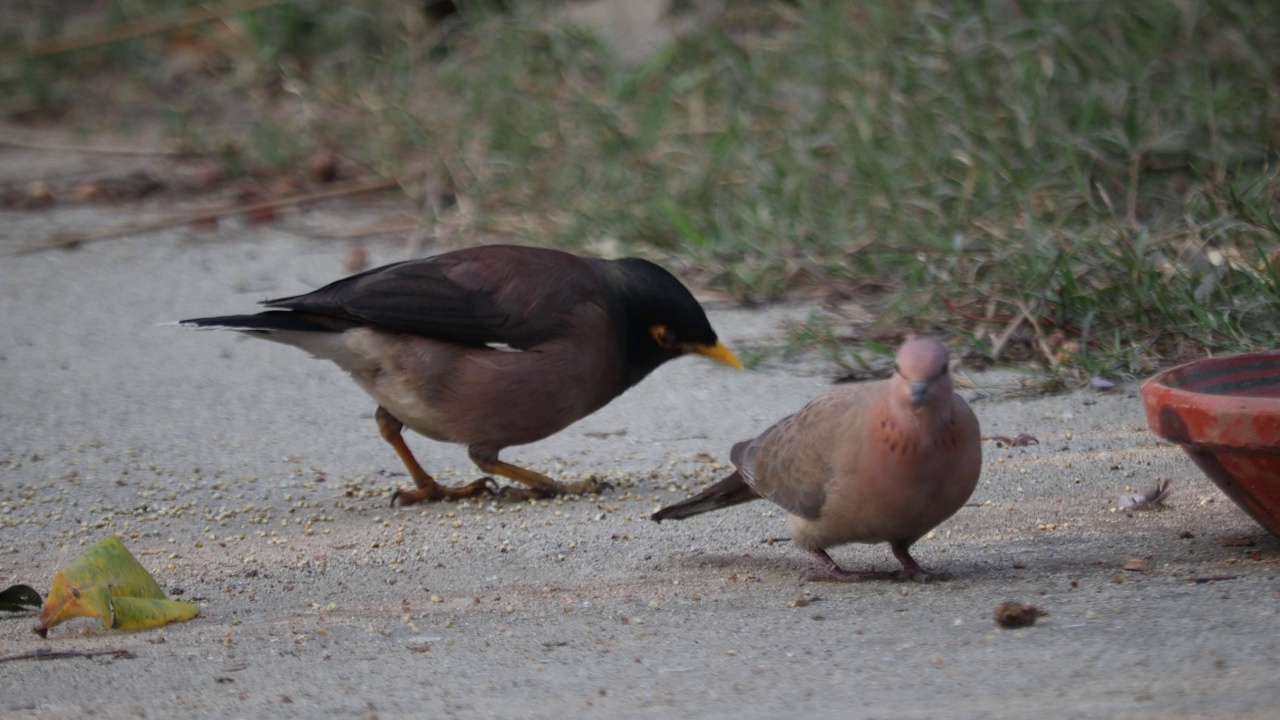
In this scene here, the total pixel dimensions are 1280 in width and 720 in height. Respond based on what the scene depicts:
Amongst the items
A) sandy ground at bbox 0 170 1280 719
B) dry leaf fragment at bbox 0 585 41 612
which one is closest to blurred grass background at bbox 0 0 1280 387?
sandy ground at bbox 0 170 1280 719

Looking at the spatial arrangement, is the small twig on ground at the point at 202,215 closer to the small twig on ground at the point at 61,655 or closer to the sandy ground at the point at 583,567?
the sandy ground at the point at 583,567

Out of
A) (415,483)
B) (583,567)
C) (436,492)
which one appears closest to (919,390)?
(583,567)

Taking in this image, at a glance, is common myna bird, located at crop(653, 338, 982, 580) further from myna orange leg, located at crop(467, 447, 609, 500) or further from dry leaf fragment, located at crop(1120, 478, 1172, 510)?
myna orange leg, located at crop(467, 447, 609, 500)

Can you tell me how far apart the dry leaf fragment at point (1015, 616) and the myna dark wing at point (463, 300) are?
2057mm

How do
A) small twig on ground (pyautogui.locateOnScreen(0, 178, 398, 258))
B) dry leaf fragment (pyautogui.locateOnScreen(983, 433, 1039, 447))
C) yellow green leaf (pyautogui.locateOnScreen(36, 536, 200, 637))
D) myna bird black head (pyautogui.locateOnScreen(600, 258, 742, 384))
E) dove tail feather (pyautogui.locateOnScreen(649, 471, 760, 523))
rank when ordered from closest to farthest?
yellow green leaf (pyautogui.locateOnScreen(36, 536, 200, 637)), dove tail feather (pyautogui.locateOnScreen(649, 471, 760, 523)), dry leaf fragment (pyautogui.locateOnScreen(983, 433, 1039, 447)), myna bird black head (pyautogui.locateOnScreen(600, 258, 742, 384)), small twig on ground (pyautogui.locateOnScreen(0, 178, 398, 258))

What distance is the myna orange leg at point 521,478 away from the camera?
485cm

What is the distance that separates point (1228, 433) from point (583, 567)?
1597 millimetres

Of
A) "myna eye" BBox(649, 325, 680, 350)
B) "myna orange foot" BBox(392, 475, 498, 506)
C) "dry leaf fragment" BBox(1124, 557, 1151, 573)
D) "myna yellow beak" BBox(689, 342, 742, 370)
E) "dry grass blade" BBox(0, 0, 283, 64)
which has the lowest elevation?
"myna orange foot" BBox(392, 475, 498, 506)

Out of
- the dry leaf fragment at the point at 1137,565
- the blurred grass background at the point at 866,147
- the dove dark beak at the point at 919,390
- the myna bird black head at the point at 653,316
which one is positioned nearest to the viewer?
the dove dark beak at the point at 919,390

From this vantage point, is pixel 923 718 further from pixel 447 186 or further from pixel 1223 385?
pixel 447 186

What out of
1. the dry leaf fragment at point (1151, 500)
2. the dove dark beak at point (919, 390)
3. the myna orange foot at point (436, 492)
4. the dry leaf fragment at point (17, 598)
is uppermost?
the dove dark beak at point (919, 390)

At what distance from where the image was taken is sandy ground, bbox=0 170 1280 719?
2.96 meters

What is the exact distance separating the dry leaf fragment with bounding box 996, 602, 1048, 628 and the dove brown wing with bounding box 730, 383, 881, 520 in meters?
0.56

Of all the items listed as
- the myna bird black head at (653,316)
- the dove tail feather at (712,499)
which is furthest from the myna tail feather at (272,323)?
the dove tail feather at (712,499)
